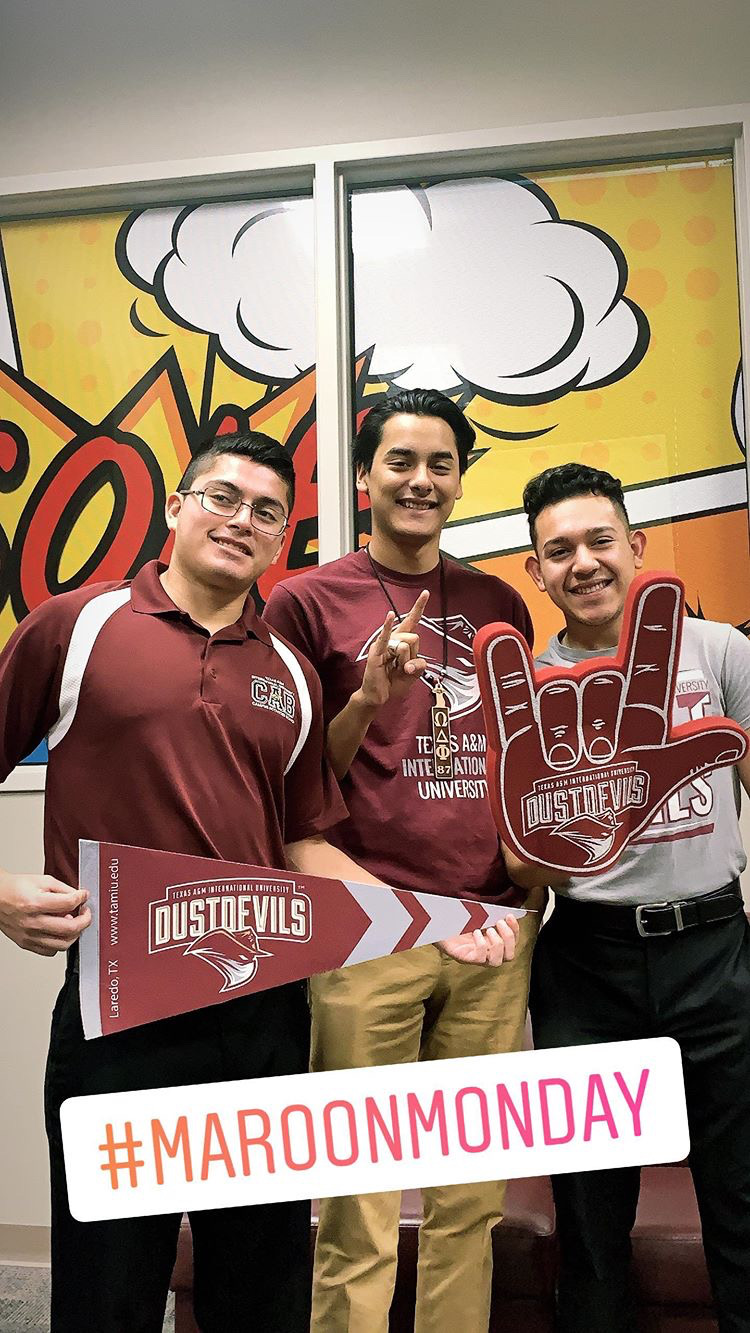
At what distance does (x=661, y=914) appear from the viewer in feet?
4.54

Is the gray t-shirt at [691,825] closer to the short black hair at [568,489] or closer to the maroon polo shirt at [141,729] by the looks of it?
the short black hair at [568,489]

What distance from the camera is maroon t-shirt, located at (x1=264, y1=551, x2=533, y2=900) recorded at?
1.44 metres

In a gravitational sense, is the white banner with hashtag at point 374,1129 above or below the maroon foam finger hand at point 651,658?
below

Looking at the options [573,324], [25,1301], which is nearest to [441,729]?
[573,324]

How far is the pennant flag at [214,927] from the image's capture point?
1285 mm

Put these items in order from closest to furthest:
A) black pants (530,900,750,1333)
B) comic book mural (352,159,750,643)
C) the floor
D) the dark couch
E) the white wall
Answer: black pants (530,900,750,1333) < the dark couch < the floor < comic book mural (352,159,750,643) < the white wall

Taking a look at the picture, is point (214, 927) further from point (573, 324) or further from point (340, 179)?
point (340, 179)

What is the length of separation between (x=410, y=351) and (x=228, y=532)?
820 mm

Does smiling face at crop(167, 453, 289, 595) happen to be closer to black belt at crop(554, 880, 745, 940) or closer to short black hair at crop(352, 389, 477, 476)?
short black hair at crop(352, 389, 477, 476)

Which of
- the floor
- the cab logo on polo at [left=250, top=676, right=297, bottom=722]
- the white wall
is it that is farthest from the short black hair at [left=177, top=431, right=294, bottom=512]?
the floor

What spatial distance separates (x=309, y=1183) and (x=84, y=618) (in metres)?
0.77

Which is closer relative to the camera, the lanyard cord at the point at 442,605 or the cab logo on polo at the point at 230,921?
the cab logo on polo at the point at 230,921

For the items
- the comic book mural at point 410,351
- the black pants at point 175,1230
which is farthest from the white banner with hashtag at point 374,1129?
the comic book mural at point 410,351

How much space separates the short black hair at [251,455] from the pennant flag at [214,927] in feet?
1.67
